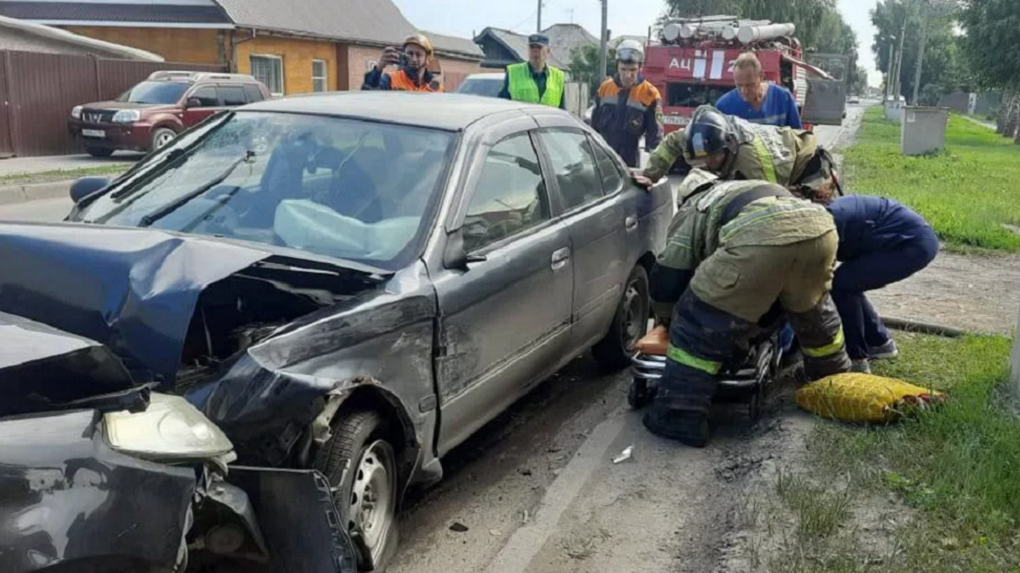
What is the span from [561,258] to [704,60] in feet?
45.1

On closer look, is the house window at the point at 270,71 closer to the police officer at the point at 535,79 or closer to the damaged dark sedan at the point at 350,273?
the police officer at the point at 535,79

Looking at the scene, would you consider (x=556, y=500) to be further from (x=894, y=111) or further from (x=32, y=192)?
(x=894, y=111)

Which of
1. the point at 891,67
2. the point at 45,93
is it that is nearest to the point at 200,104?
the point at 45,93

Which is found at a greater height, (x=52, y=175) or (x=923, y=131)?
(x=923, y=131)

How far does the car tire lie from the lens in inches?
118

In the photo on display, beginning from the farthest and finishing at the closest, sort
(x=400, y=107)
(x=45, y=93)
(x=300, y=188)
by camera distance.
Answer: (x=45, y=93)
(x=400, y=107)
(x=300, y=188)

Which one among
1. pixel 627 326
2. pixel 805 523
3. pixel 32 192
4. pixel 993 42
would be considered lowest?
pixel 32 192

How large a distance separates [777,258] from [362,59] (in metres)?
31.0

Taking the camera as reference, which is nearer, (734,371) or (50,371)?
(50,371)

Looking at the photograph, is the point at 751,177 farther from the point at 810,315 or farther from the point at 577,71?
the point at 577,71

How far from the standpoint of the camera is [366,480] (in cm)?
318

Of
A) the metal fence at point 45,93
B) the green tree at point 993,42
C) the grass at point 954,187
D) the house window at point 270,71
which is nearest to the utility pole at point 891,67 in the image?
the green tree at point 993,42

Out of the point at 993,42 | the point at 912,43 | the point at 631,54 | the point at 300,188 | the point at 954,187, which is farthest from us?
the point at 912,43

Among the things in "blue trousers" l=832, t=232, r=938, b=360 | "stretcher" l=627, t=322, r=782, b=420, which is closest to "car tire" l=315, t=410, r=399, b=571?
"stretcher" l=627, t=322, r=782, b=420
